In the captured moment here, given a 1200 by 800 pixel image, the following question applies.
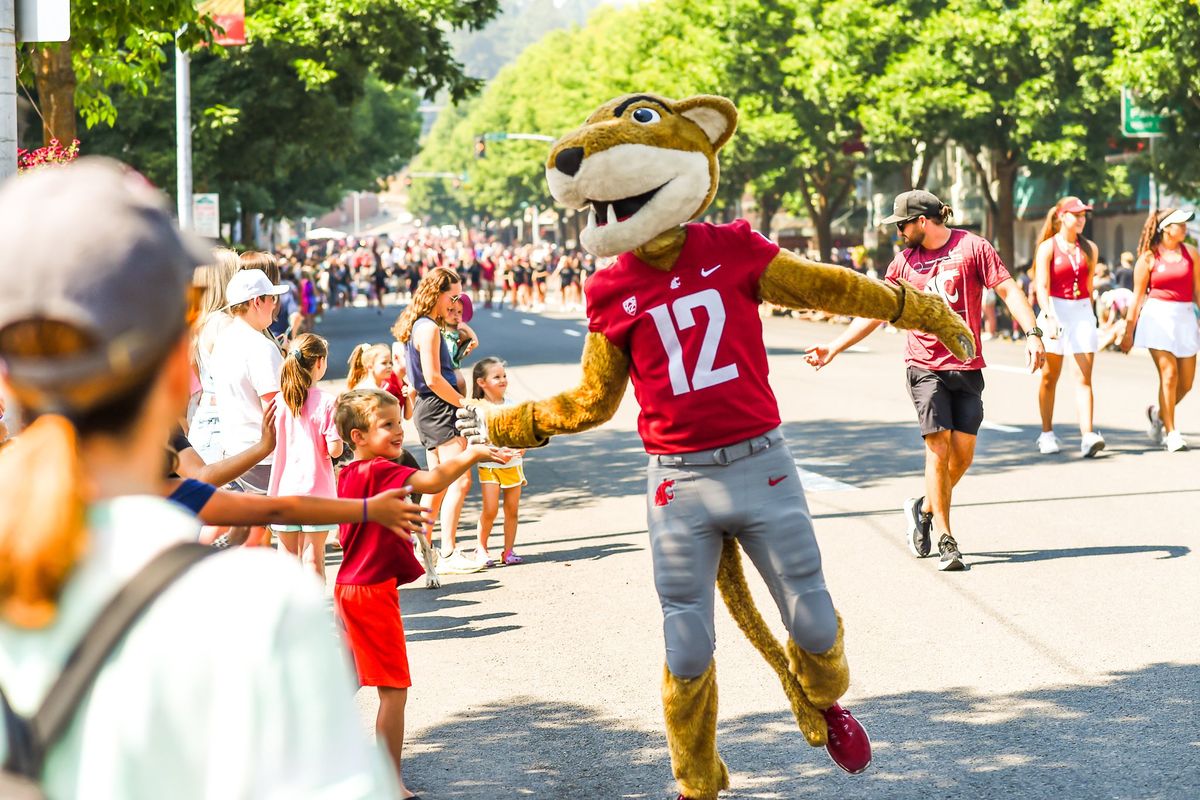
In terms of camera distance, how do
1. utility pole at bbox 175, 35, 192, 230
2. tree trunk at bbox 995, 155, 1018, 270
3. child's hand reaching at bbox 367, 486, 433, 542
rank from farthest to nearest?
tree trunk at bbox 995, 155, 1018, 270, utility pole at bbox 175, 35, 192, 230, child's hand reaching at bbox 367, 486, 433, 542

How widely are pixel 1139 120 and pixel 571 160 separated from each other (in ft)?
87.8

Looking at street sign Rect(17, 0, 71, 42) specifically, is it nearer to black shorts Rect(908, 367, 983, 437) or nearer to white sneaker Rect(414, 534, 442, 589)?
white sneaker Rect(414, 534, 442, 589)

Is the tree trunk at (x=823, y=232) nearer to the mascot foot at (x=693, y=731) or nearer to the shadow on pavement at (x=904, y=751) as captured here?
the shadow on pavement at (x=904, y=751)

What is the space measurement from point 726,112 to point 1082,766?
7.54ft

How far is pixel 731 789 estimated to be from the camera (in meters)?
5.21

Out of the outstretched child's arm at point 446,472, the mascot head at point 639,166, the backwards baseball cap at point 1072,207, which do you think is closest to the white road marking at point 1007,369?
the backwards baseball cap at point 1072,207

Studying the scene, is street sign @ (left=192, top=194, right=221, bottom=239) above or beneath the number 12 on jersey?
beneath

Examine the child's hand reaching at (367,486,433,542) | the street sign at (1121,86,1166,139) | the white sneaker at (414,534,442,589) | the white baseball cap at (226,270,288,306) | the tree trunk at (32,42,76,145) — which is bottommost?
the white sneaker at (414,534,442,589)

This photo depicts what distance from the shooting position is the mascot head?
489cm

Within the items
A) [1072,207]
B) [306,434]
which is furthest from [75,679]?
[1072,207]

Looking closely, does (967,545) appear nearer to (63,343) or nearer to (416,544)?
(416,544)

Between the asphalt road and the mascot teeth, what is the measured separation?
1750 mm

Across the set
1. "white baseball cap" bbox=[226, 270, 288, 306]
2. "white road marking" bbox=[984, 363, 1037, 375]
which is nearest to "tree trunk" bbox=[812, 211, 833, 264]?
"white road marking" bbox=[984, 363, 1037, 375]

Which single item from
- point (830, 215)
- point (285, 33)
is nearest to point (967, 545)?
point (285, 33)
